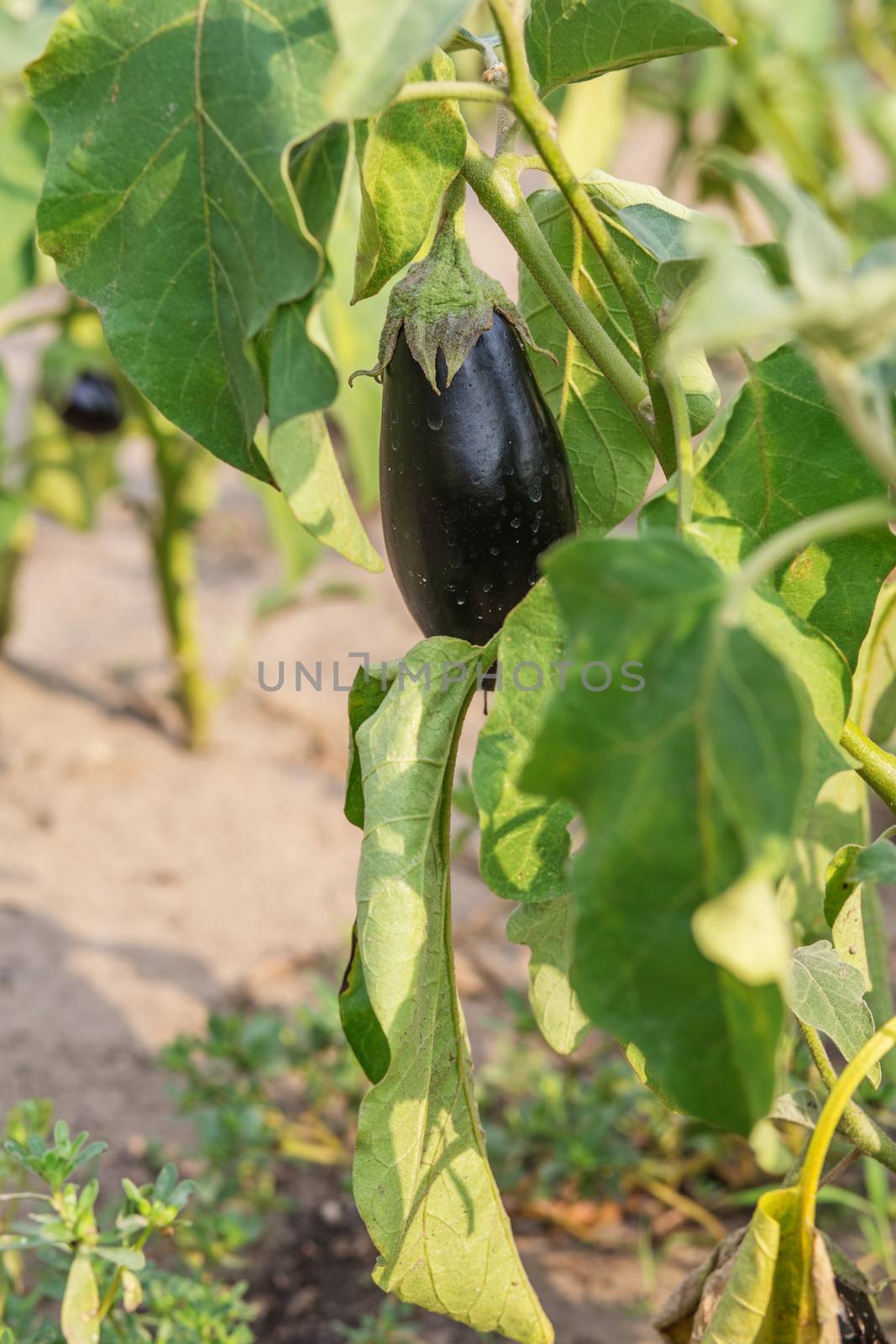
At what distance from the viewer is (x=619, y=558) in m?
0.38

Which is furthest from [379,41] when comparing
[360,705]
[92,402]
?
[92,402]

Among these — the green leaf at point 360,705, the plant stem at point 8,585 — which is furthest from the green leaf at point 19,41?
the plant stem at point 8,585

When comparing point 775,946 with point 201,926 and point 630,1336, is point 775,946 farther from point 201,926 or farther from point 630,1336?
point 201,926

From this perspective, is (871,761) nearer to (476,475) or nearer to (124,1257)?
(476,475)

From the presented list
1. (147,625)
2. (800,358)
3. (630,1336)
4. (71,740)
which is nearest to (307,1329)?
(630,1336)

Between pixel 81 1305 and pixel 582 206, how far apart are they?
52cm

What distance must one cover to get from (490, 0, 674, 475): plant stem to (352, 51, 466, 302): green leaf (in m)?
0.04

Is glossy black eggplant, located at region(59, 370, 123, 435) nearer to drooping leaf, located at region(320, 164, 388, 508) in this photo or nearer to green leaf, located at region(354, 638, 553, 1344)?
drooping leaf, located at region(320, 164, 388, 508)

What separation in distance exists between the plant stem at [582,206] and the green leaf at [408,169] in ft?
0.13

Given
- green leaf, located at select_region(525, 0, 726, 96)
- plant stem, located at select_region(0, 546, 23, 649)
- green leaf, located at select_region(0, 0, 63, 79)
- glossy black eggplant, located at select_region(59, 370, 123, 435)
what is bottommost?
plant stem, located at select_region(0, 546, 23, 649)

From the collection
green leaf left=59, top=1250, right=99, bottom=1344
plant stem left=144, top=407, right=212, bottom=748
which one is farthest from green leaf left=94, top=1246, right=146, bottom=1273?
plant stem left=144, top=407, right=212, bottom=748

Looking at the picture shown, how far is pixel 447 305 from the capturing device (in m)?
0.61

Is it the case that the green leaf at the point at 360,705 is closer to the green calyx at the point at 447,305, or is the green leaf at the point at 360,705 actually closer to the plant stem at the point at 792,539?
the green calyx at the point at 447,305

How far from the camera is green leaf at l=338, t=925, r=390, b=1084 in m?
0.57
